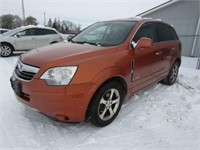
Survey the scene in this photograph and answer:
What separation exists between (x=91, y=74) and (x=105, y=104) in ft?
2.06

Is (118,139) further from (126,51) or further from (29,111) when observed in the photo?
(29,111)

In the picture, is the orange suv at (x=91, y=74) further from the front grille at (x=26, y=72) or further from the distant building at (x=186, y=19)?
the distant building at (x=186, y=19)

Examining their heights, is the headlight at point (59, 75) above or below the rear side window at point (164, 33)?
below

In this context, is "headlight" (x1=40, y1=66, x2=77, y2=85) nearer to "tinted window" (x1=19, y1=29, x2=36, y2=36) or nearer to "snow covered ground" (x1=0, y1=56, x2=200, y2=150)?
"snow covered ground" (x1=0, y1=56, x2=200, y2=150)

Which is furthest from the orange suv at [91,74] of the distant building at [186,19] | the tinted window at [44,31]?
the distant building at [186,19]

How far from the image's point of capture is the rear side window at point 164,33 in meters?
4.27

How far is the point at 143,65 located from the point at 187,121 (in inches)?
48.7

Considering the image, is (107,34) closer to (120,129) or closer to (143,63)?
(143,63)

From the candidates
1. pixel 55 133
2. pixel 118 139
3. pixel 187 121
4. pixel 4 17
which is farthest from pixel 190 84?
pixel 4 17

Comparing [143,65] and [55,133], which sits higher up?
[143,65]

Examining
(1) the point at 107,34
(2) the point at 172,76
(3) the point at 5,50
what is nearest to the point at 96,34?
(1) the point at 107,34

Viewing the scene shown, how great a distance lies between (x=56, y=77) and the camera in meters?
2.41

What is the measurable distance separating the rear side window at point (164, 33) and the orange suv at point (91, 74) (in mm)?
506

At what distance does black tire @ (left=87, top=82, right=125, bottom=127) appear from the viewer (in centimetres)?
267
